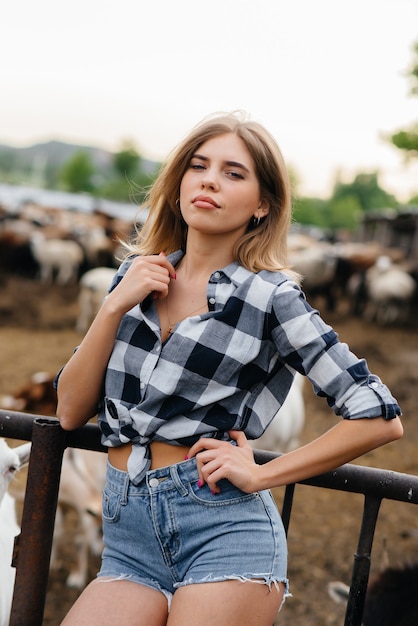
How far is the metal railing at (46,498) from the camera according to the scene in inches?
73.2

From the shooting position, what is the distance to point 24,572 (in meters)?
1.88

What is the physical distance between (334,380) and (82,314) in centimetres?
1257

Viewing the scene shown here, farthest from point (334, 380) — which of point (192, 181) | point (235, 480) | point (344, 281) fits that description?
point (344, 281)

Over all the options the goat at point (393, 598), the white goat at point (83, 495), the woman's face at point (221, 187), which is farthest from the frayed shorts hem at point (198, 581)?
the white goat at point (83, 495)

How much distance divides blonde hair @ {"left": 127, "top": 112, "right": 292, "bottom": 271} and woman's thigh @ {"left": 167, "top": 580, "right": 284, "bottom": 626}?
0.84m

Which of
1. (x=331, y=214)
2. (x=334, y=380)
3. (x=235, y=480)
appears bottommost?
(x=331, y=214)

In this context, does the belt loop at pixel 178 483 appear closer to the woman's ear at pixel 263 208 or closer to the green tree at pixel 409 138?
the woman's ear at pixel 263 208

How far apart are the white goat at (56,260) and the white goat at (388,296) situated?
8.50 metres

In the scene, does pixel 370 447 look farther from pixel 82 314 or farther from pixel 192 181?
pixel 82 314

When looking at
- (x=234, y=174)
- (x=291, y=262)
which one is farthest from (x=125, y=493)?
(x=291, y=262)

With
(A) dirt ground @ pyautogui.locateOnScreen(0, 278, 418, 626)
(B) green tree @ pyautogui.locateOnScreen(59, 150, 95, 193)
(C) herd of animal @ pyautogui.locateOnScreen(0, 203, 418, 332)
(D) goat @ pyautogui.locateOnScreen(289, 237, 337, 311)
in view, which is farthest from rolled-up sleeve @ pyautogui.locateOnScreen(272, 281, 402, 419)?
(B) green tree @ pyautogui.locateOnScreen(59, 150, 95, 193)

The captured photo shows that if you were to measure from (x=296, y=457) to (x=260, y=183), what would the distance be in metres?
0.78

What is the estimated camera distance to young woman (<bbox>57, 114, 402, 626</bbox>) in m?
1.66

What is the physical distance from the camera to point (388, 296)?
17.6m
